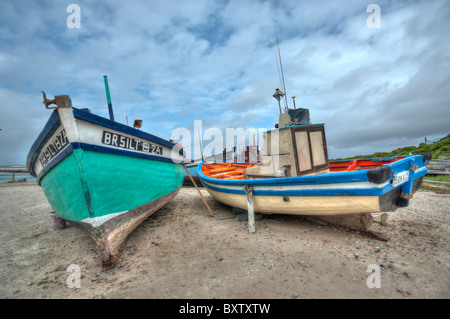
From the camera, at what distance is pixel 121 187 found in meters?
4.03

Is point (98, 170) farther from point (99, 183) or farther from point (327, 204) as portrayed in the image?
point (327, 204)

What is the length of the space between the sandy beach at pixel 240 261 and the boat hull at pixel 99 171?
0.69m

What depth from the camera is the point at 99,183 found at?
3.62 metres

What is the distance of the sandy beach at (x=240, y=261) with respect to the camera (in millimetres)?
2715

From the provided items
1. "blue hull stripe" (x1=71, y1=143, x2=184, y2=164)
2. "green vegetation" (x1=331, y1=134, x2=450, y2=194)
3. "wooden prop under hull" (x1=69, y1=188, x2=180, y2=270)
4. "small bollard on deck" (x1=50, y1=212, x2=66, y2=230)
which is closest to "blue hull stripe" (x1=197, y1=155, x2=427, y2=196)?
"blue hull stripe" (x1=71, y1=143, x2=184, y2=164)

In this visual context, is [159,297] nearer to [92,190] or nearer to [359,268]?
[92,190]

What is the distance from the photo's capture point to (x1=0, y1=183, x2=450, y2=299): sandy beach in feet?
8.91

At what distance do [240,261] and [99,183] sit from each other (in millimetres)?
2936

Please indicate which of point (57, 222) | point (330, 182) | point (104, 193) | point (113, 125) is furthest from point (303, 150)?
point (57, 222)

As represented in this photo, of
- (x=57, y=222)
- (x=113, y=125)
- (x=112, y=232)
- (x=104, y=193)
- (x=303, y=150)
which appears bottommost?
(x=57, y=222)
